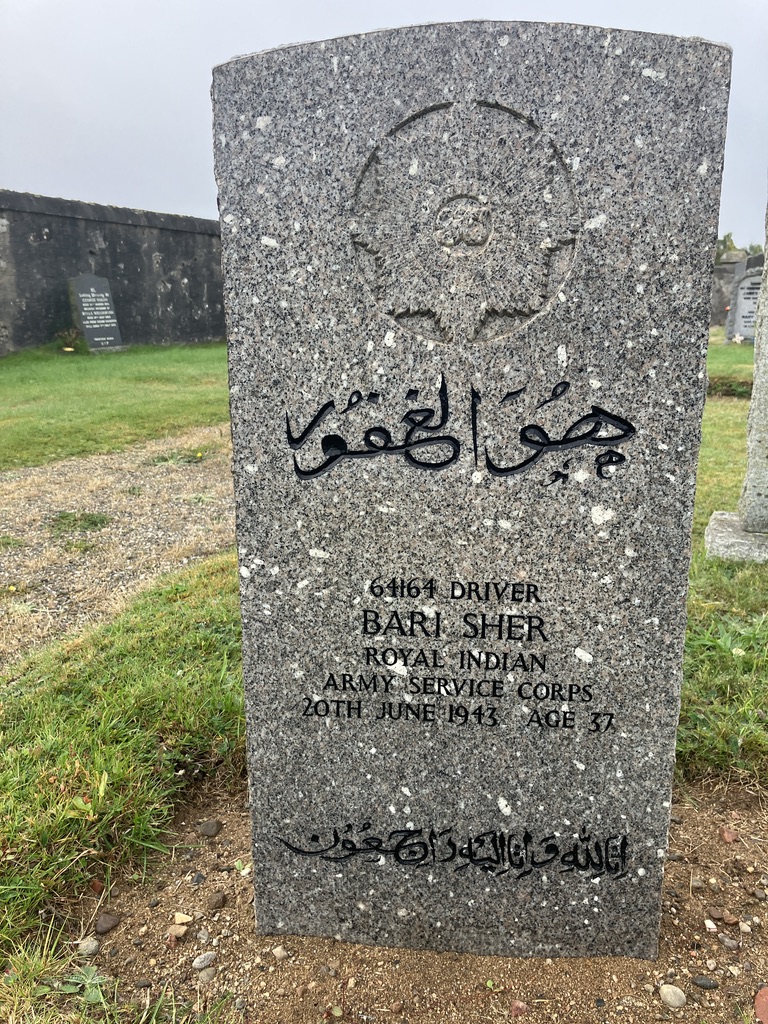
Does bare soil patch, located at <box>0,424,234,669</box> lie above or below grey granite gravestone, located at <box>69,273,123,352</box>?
below

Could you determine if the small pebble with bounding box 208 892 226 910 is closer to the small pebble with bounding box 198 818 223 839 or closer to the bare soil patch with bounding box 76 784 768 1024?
the bare soil patch with bounding box 76 784 768 1024

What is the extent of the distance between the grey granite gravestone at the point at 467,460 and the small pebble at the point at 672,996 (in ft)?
0.50

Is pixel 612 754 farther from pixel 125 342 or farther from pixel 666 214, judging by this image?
pixel 125 342

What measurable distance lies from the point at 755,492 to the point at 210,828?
401 cm

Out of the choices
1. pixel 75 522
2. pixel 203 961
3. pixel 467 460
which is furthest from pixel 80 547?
pixel 467 460

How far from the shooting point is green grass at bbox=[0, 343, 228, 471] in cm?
815

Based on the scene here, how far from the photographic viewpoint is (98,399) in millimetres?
10625

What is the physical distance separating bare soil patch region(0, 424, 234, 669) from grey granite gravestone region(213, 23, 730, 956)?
8.24 ft

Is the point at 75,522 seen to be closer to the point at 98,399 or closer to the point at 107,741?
the point at 107,741

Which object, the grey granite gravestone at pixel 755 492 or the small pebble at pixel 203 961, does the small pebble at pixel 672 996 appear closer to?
the small pebble at pixel 203 961

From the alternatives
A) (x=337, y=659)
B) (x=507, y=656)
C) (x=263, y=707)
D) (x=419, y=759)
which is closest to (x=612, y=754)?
(x=507, y=656)

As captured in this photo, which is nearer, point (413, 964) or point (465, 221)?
point (465, 221)

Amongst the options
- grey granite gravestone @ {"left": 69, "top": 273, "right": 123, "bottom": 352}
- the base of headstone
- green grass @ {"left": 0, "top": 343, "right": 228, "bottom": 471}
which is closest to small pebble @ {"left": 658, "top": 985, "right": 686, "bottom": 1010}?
the base of headstone

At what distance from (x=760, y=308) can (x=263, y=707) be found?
169 inches
